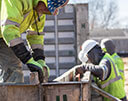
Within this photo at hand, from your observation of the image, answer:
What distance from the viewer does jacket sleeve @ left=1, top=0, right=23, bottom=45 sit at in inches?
96.2

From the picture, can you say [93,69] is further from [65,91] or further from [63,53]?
[63,53]

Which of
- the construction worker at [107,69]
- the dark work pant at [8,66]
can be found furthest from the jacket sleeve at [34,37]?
the construction worker at [107,69]

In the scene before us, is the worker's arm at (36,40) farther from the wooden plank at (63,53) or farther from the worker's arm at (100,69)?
the wooden plank at (63,53)

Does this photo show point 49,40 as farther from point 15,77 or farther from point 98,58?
point 15,77

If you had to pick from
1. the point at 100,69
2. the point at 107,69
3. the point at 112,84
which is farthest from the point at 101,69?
the point at 112,84

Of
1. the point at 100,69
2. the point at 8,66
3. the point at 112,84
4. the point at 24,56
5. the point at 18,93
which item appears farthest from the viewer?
the point at 112,84

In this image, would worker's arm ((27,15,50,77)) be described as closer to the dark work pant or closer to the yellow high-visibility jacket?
the dark work pant

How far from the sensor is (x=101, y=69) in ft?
11.6

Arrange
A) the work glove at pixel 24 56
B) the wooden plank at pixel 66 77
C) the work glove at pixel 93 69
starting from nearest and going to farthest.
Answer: the work glove at pixel 24 56 < the wooden plank at pixel 66 77 < the work glove at pixel 93 69

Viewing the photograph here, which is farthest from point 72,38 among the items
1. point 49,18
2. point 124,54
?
point 124,54

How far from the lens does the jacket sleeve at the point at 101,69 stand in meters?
3.55

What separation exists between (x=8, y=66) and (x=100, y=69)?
4.09 ft

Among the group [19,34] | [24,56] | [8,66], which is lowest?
[8,66]

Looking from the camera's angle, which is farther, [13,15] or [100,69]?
[100,69]
